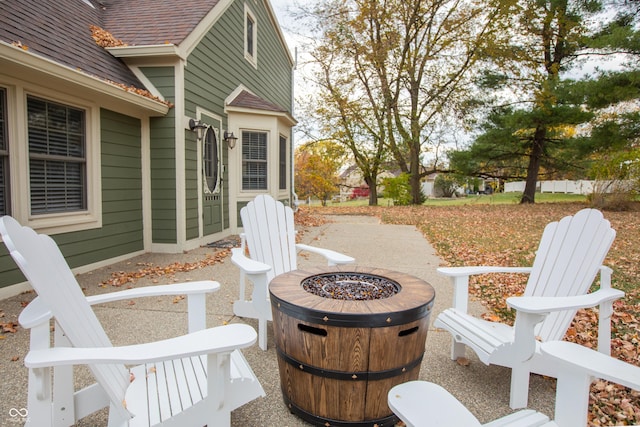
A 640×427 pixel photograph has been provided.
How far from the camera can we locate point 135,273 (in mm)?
4637

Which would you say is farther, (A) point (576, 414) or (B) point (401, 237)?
(B) point (401, 237)

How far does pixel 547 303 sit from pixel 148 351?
177 cm

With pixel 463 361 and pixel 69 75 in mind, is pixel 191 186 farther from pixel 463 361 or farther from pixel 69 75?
pixel 463 361

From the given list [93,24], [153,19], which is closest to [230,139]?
[153,19]

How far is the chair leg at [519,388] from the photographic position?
77.7 inches

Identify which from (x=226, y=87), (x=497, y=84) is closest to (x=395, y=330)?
(x=226, y=87)

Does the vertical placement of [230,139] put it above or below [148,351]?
above

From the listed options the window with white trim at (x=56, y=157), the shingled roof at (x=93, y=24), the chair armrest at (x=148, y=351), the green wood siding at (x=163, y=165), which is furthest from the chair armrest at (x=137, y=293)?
the green wood siding at (x=163, y=165)

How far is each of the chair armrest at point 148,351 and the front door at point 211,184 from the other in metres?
5.53

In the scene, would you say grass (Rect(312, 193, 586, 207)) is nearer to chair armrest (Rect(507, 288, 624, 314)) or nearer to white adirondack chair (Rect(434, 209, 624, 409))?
white adirondack chair (Rect(434, 209, 624, 409))

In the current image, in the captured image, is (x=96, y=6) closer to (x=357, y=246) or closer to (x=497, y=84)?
(x=357, y=246)

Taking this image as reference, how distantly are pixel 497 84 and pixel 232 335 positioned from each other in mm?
15520

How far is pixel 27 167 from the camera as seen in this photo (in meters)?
3.91

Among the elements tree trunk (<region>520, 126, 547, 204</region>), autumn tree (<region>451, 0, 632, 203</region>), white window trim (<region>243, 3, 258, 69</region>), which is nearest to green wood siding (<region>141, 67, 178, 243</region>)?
white window trim (<region>243, 3, 258, 69</region>)
